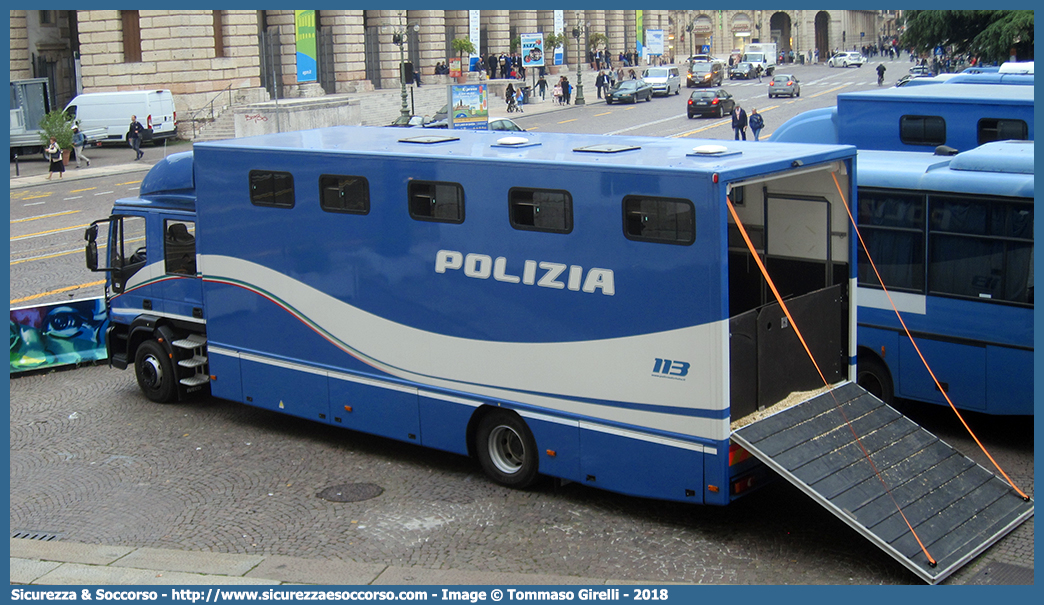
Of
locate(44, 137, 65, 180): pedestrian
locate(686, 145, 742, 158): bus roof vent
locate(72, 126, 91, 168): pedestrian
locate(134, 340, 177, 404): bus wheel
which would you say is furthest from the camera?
locate(72, 126, 91, 168): pedestrian

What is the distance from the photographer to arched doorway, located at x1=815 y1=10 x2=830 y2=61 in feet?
491

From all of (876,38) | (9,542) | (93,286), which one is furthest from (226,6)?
(876,38)

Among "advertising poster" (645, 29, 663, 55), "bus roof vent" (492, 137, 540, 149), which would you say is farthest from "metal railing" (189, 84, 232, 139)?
"advertising poster" (645, 29, 663, 55)

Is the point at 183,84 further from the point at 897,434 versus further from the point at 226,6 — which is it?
the point at 897,434

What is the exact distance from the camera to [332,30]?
202 ft

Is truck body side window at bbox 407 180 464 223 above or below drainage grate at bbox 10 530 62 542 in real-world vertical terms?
above

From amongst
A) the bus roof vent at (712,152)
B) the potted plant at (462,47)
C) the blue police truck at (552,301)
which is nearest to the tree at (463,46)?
the potted plant at (462,47)

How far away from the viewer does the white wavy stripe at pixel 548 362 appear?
29.3 feet

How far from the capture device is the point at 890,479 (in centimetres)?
900

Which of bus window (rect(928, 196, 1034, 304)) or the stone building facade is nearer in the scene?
bus window (rect(928, 196, 1034, 304))

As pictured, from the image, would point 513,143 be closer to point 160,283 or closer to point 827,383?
point 827,383

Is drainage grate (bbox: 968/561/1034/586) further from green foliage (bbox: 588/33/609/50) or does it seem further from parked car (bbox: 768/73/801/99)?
green foliage (bbox: 588/33/609/50)

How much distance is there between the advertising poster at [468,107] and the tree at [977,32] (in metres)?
17.7

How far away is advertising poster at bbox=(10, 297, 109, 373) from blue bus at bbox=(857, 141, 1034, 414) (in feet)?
32.2
